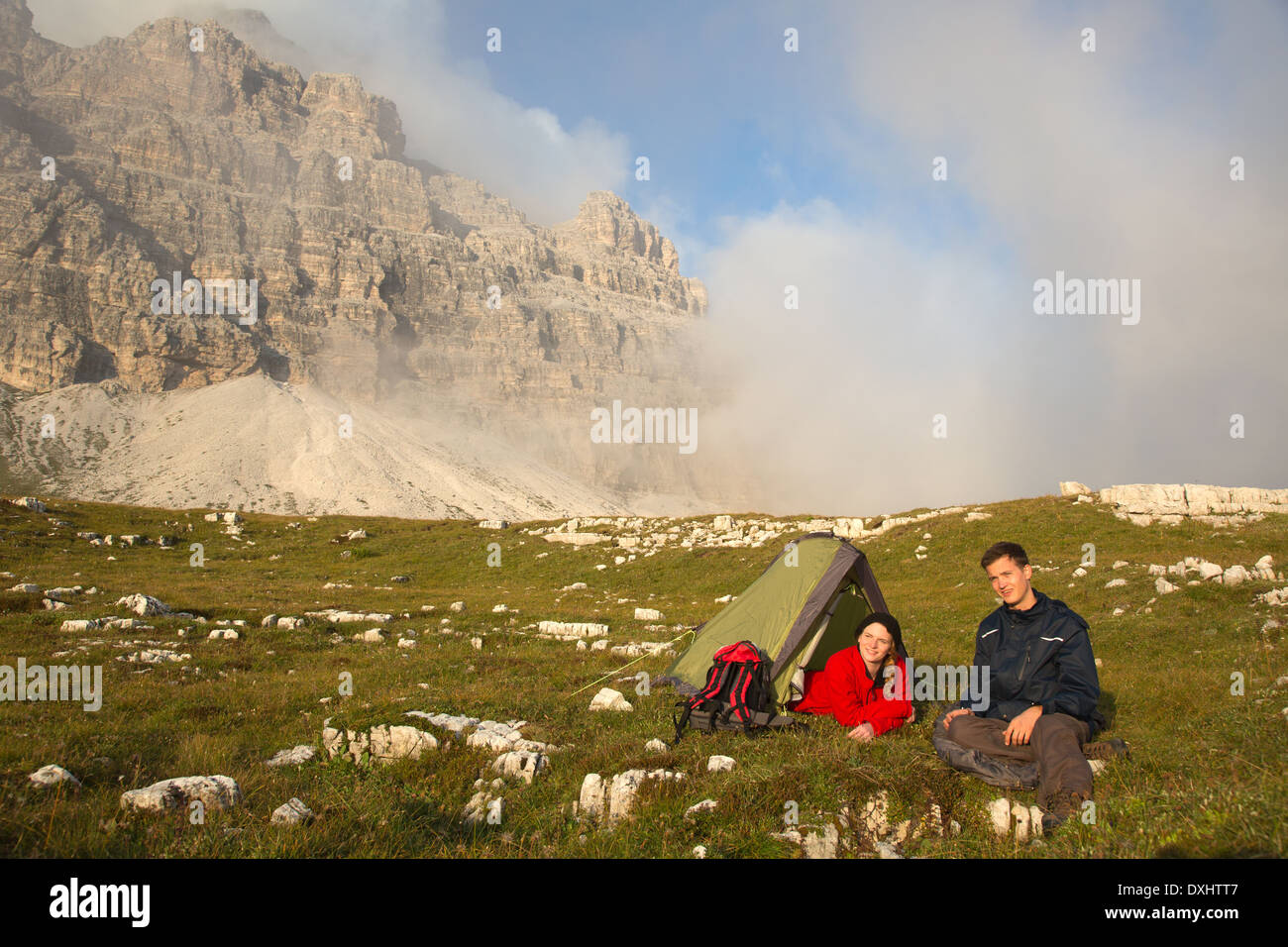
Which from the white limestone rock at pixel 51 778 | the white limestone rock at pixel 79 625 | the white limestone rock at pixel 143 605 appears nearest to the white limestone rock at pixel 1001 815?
the white limestone rock at pixel 51 778

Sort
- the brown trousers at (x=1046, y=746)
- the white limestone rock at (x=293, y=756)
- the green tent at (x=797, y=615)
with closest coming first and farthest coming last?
1. the brown trousers at (x=1046, y=746)
2. the white limestone rock at (x=293, y=756)
3. the green tent at (x=797, y=615)

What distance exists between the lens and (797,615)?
446 inches

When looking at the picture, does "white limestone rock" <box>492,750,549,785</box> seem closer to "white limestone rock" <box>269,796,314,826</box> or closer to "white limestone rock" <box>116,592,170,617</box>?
"white limestone rock" <box>269,796,314,826</box>

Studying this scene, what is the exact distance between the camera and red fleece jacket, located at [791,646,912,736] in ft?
27.7

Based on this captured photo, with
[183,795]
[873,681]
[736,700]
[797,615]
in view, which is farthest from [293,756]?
[797,615]

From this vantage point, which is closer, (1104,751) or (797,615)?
(1104,751)

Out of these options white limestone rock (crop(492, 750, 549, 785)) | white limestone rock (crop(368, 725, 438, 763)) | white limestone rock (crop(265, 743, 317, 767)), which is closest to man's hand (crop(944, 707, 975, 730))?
white limestone rock (crop(492, 750, 549, 785))

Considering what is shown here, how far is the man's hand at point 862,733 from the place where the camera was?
306 inches

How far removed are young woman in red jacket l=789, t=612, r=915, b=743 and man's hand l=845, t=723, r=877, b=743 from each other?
31 cm

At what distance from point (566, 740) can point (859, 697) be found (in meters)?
3.98

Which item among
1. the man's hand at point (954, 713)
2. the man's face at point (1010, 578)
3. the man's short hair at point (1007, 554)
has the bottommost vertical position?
the man's hand at point (954, 713)

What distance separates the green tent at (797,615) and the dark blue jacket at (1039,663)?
3235mm

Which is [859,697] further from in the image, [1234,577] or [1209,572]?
[1209,572]

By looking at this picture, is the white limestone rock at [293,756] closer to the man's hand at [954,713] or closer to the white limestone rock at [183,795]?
the white limestone rock at [183,795]
